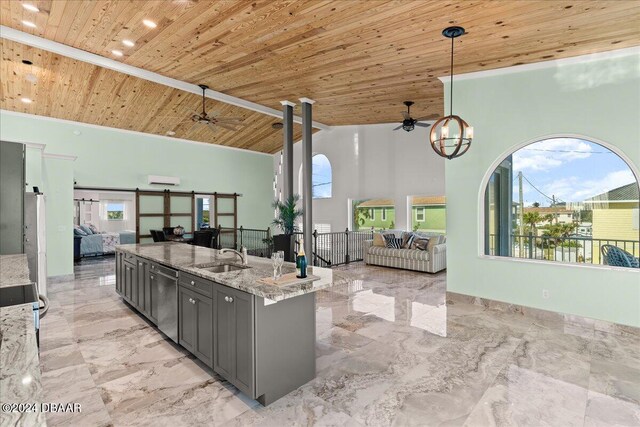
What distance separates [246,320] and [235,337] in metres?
0.24

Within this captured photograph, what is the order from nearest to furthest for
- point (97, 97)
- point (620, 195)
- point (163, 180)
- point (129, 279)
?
point (620, 195)
point (129, 279)
point (97, 97)
point (163, 180)

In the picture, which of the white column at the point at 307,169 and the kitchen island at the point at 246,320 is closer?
the kitchen island at the point at 246,320

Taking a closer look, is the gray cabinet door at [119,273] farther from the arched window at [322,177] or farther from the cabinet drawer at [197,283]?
the arched window at [322,177]

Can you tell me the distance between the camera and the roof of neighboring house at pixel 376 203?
9.95m

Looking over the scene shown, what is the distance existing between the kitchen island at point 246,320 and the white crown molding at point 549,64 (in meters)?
3.74

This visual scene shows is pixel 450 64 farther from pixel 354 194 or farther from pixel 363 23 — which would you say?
pixel 354 194

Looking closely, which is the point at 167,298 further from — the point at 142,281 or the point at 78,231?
the point at 78,231

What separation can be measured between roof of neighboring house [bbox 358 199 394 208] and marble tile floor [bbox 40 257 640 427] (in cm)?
563

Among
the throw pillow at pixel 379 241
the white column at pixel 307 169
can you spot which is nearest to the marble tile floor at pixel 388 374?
the white column at pixel 307 169

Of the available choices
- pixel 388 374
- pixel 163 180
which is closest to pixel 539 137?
pixel 388 374

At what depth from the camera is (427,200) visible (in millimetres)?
9258

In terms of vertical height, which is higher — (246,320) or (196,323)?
(246,320)

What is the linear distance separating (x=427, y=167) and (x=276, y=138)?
5075 millimetres

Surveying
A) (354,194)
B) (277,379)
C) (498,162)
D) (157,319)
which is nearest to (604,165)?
(498,162)
